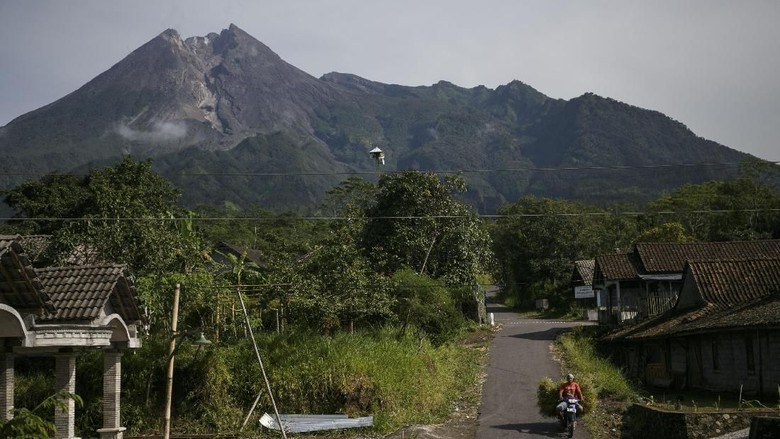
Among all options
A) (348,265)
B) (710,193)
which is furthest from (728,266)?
(710,193)

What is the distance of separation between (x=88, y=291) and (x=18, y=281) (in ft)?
14.2

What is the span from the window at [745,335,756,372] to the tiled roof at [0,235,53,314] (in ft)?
59.4

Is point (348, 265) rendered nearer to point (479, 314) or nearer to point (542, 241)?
point (479, 314)

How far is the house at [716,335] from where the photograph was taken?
21781 mm

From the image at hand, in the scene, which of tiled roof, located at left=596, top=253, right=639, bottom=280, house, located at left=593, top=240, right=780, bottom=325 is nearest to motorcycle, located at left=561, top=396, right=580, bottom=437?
house, located at left=593, top=240, right=780, bottom=325

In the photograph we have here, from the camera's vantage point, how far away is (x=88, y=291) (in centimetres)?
1612

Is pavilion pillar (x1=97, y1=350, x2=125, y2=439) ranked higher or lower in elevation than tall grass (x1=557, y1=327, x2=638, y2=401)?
higher

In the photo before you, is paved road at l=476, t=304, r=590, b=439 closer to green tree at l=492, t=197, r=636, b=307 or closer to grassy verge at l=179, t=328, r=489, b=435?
grassy verge at l=179, t=328, r=489, b=435

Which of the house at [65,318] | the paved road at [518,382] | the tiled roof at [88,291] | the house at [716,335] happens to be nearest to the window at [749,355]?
the house at [716,335]

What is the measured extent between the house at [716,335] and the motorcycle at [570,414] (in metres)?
5.37

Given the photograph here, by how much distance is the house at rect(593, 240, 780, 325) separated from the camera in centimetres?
3734

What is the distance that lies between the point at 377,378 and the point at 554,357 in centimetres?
1142

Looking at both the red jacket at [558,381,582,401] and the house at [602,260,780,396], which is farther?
the house at [602,260,780,396]

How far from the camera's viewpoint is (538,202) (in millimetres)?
69500
